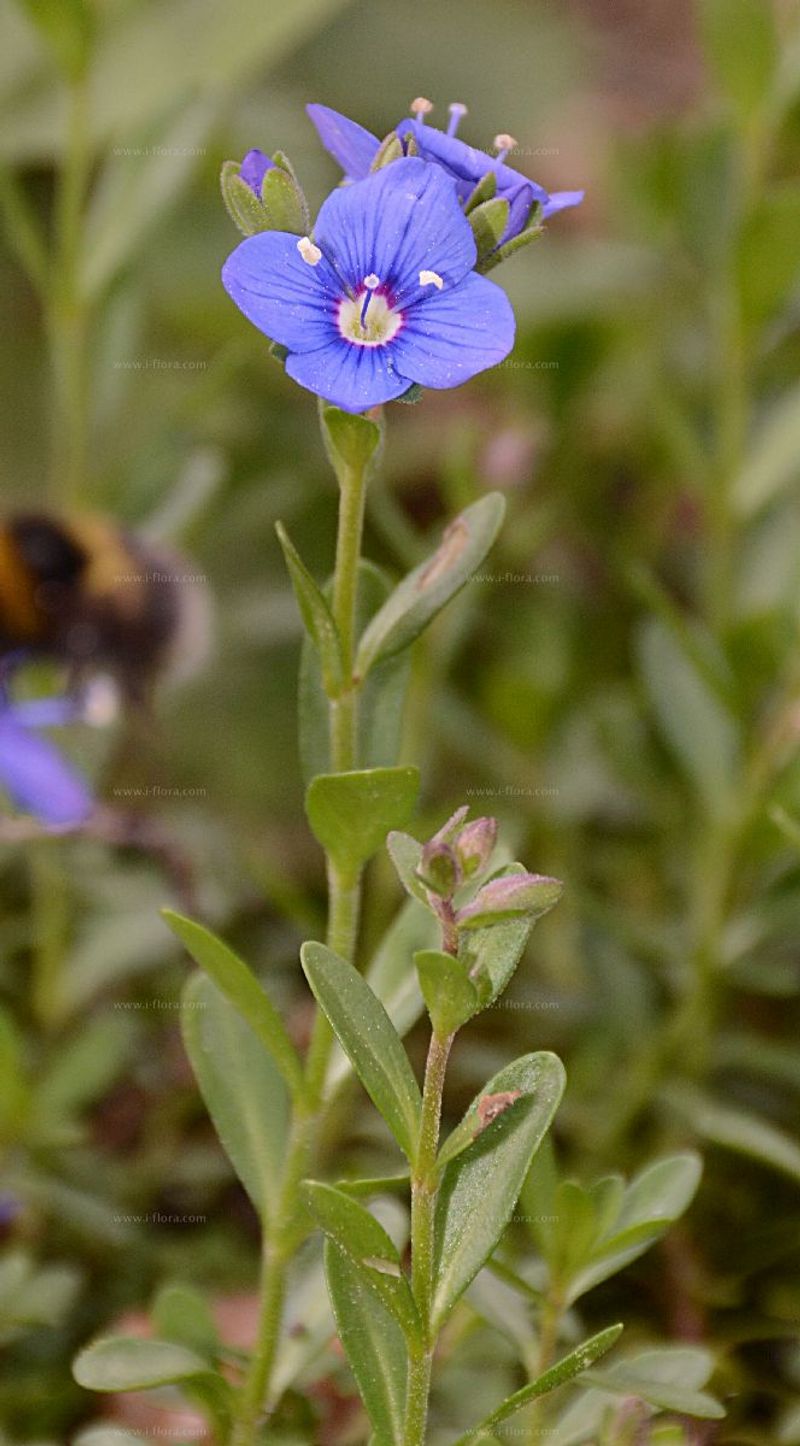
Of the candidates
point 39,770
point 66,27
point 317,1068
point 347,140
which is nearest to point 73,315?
point 66,27

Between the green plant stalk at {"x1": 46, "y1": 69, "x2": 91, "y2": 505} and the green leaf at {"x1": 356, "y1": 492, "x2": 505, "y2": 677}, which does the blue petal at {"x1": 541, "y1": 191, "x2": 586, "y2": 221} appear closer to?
the green leaf at {"x1": 356, "y1": 492, "x2": 505, "y2": 677}

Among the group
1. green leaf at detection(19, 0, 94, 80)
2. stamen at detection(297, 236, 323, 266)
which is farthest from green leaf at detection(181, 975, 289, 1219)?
green leaf at detection(19, 0, 94, 80)

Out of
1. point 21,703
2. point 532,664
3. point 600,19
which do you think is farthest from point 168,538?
point 600,19

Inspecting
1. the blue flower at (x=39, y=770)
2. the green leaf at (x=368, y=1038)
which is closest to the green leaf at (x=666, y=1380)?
the green leaf at (x=368, y=1038)

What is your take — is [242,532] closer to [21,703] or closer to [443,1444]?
[21,703]

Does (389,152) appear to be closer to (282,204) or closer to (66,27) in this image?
(282,204)
